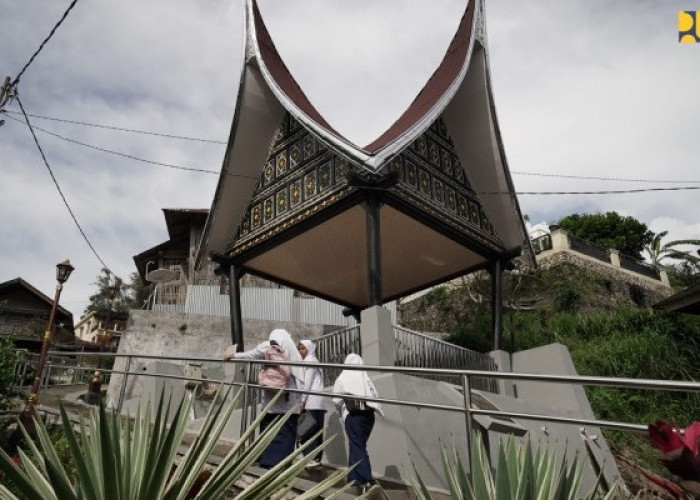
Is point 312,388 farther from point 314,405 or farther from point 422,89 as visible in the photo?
point 422,89

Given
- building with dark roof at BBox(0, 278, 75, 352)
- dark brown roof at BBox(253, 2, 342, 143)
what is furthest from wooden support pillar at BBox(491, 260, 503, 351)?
building with dark roof at BBox(0, 278, 75, 352)

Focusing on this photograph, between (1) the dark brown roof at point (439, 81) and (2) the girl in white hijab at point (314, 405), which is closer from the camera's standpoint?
(2) the girl in white hijab at point (314, 405)

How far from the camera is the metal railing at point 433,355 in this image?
26.7ft

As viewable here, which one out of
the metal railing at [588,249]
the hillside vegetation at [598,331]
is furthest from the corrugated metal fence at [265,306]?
the metal railing at [588,249]

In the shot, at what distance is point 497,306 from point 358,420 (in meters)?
6.59

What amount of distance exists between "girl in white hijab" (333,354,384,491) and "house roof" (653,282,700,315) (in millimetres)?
8143

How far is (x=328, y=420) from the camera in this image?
6.57m

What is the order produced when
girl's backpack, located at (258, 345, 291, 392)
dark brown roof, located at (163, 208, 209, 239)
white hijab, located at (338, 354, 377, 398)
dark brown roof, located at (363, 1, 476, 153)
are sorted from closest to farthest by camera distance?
white hijab, located at (338, 354, 377, 398) → girl's backpack, located at (258, 345, 291, 392) → dark brown roof, located at (363, 1, 476, 153) → dark brown roof, located at (163, 208, 209, 239)

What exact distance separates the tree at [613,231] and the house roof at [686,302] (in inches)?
1131

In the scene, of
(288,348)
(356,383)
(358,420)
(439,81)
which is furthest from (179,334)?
(358,420)

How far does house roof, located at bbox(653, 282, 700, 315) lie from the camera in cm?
1002

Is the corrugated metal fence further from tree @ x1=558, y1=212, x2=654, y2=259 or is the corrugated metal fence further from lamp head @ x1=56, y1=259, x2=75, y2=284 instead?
tree @ x1=558, y1=212, x2=654, y2=259

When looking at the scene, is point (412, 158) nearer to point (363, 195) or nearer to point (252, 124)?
point (363, 195)

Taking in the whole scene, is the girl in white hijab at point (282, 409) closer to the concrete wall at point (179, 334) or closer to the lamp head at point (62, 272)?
the lamp head at point (62, 272)
